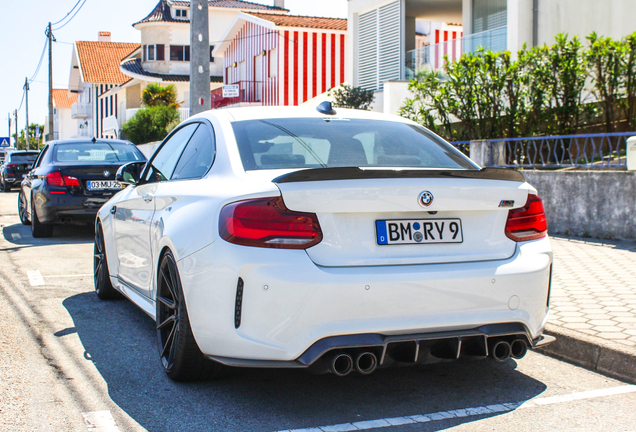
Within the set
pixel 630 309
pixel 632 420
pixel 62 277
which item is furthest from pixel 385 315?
pixel 62 277

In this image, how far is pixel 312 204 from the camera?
131 inches

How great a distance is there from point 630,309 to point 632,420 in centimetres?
215

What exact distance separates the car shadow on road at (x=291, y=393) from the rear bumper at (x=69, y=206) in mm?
6239

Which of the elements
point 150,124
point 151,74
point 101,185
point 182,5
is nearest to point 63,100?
point 182,5

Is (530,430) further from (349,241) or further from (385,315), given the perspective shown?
(349,241)

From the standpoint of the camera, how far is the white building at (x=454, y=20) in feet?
49.2

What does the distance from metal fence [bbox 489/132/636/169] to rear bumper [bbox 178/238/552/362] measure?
673cm

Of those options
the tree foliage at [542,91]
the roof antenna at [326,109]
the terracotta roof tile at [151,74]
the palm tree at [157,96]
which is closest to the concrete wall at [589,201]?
the tree foliage at [542,91]

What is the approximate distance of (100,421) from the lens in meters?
3.45

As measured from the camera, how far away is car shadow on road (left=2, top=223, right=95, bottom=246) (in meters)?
11.0

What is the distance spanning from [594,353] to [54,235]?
9.78 metres

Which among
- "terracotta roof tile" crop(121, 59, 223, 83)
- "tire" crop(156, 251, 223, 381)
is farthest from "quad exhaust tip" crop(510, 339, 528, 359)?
"terracotta roof tile" crop(121, 59, 223, 83)

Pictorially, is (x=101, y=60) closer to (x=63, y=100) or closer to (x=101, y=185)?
(x=63, y=100)

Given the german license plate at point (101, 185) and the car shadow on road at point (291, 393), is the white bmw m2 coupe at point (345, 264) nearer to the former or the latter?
the car shadow on road at point (291, 393)
